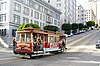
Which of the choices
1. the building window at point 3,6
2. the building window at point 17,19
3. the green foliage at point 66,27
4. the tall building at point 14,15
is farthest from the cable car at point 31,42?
the green foliage at point 66,27

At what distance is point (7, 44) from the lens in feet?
175

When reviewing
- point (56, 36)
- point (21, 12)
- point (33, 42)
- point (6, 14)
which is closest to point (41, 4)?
point (21, 12)

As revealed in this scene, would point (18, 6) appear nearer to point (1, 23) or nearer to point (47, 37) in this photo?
point (1, 23)

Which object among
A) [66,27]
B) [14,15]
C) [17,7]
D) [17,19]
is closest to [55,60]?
[14,15]

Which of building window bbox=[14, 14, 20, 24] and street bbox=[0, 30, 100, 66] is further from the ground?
building window bbox=[14, 14, 20, 24]

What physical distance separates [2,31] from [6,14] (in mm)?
4319

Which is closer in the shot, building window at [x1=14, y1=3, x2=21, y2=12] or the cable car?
the cable car

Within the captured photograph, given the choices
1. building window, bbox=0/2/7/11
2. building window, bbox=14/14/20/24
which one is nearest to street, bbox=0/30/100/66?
building window, bbox=14/14/20/24

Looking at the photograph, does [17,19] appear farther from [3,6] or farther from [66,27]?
[66,27]

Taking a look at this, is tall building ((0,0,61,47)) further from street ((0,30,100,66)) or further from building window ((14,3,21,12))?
street ((0,30,100,66))

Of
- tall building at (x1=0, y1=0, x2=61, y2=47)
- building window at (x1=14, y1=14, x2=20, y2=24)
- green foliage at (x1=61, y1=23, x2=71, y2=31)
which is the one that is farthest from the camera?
green foliage at (x1=61, y1=23, x2=71, y2=31)

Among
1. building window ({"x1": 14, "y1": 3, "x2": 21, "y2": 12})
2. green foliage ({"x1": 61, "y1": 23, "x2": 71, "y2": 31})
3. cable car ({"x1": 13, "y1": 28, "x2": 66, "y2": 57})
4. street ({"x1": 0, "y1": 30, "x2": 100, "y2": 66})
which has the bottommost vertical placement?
street ({"x1": 0, "y1": 30, "x2": 100, "y2": 66})

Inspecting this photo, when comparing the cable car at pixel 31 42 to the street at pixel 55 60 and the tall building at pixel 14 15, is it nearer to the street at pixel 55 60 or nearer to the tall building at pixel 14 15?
the street at pixel 55 60

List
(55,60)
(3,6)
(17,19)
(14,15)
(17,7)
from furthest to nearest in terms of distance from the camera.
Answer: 1. (17,19)
2. (17,7)
3. (14,15)
4. (3,6)
5. (55,60)
